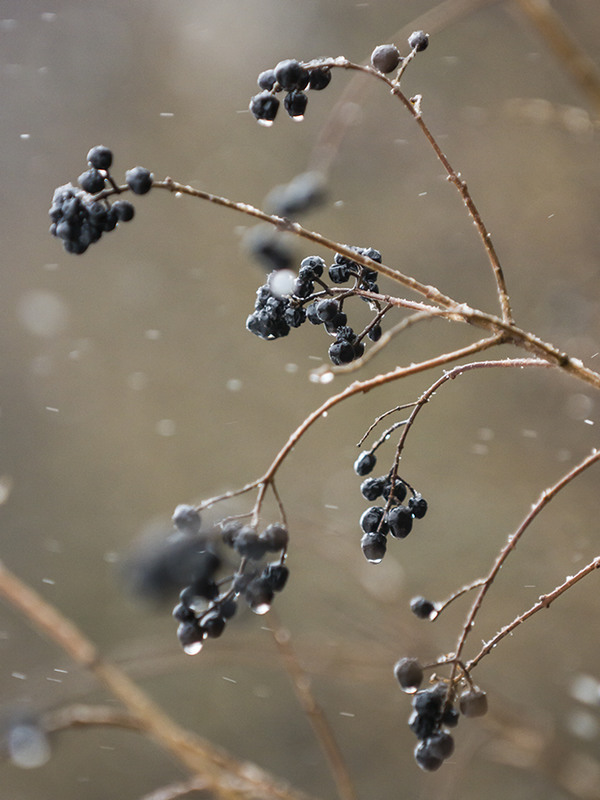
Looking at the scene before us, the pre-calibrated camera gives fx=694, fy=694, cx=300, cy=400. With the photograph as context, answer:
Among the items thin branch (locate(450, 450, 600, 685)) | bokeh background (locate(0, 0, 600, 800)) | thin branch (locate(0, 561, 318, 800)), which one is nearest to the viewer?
thin branch (locate(450, 450, 600, 685))

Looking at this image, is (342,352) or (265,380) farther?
(265,380)

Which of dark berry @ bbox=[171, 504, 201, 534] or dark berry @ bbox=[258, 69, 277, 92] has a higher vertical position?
dark berry @ bbox=[258, 69, 277, 92]

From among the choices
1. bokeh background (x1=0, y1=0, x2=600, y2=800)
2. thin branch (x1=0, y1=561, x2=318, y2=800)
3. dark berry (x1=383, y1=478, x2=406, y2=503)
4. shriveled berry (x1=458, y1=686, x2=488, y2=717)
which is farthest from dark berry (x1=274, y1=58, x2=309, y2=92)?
bokeh background (x1=0, y1=0, x2=600, y2=800)

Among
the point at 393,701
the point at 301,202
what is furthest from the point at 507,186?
the point at 393,701

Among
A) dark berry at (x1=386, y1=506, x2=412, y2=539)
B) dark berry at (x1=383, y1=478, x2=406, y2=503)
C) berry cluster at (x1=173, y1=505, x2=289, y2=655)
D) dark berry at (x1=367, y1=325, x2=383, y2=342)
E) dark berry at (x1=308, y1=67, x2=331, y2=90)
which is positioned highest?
dark berry at (x1=308, y1=67, x2=331, y2=90)

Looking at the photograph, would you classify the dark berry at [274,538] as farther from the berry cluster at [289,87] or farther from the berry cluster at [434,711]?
the berry cluster at [289,87]

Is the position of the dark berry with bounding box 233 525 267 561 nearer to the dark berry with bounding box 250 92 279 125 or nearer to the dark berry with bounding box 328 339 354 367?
the dark berry with bounding box 328 339 354 367

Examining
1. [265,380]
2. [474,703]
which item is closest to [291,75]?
[474,703]

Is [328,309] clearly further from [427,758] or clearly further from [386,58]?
[427,758]
